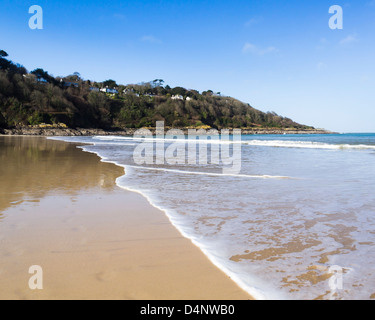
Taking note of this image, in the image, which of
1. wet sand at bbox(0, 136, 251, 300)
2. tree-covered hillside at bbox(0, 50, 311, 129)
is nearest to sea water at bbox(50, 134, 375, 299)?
wet sand at bbox(0, 136, 251, 300)

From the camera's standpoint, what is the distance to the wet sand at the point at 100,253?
212 cm

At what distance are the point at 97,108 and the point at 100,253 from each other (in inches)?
3382

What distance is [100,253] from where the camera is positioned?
275cm

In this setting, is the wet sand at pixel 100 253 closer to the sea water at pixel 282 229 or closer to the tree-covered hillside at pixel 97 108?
the sea water at pixel 282 229

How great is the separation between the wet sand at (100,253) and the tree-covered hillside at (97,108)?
193 feet

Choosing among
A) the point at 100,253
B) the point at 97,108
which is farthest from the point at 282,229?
the point at 97,108

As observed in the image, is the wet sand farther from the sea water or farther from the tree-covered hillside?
the tree-covered hillside

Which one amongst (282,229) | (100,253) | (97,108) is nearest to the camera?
(100,253)

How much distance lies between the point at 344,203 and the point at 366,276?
8.67ft

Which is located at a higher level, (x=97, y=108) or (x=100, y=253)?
(x=97, y=108)

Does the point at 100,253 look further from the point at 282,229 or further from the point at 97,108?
the point at 97,108

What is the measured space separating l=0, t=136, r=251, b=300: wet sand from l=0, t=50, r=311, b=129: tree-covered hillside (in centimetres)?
5897

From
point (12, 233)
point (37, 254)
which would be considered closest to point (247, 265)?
point (37, 254)

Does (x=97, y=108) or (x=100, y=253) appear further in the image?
(x=97, y=108)
